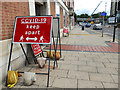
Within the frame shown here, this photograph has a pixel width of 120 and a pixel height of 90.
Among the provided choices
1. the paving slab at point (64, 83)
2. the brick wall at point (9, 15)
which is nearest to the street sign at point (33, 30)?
the brick wall at point (9, 15)

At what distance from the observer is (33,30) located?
3449 millimetres

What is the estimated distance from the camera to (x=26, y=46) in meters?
4.58

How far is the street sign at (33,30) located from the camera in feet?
10.9

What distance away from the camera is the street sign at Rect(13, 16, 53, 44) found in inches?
131

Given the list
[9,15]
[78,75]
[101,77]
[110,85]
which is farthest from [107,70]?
[9,15]

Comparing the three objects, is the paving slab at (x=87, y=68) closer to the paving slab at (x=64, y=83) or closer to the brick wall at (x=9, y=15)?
the paving slab at (x=64, y=83)

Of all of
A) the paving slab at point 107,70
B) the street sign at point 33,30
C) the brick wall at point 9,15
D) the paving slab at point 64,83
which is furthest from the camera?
the paving slab at point 107,70

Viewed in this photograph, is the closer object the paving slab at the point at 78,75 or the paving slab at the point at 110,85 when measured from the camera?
the paving slab at the point at 110,85

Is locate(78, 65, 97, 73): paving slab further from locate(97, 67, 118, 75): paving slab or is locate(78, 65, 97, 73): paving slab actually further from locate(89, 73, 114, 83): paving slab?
locate(89, 73, 114, 83): paving slab

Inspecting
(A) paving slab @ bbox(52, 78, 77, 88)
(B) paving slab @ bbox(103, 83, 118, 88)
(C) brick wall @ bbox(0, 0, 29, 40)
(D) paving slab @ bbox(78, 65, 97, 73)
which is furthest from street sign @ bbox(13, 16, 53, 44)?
(B) paving slab @ bbox(103, 83, 118, 88)

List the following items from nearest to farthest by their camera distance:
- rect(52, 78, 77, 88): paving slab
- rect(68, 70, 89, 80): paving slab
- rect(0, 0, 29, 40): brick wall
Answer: rect(52, 78, 77, 88): paving slab, rect(0, 0, 29, 40): brick wall, rect(68, 70, 89, 80): paving slab

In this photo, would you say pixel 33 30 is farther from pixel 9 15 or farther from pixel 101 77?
pixel 101 77

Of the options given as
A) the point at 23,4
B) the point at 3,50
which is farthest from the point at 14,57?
the point at 23,4

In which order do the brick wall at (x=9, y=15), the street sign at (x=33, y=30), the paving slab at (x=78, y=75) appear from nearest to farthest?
the street sign at (x=33, y=30) < the brick wall at (x=9, y=15) < the paving slab at (x=78, y=75)
